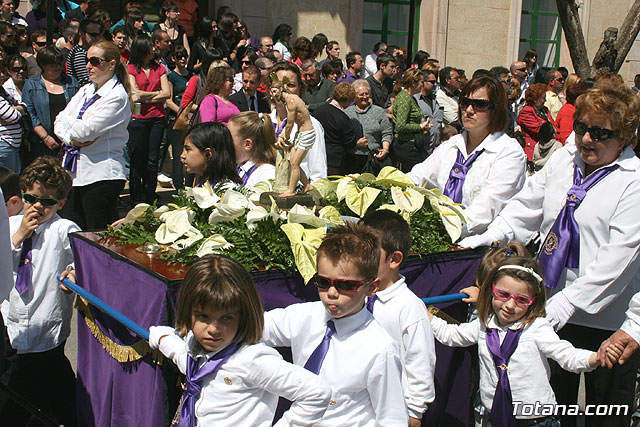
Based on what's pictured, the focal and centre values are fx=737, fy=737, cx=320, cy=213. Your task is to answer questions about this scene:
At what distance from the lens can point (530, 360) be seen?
11.5 ft

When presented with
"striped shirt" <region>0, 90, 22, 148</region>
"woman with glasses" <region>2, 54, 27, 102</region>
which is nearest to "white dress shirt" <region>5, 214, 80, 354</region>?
"striped shirt" <region>0, 90, 22, 148</region>

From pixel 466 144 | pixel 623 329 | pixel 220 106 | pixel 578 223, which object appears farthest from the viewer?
pixel 220 106

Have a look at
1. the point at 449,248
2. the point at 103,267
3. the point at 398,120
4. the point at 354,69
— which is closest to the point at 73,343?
the point at 103,267

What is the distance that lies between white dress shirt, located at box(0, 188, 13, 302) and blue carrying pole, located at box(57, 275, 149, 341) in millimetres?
494

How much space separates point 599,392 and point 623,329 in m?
0.44

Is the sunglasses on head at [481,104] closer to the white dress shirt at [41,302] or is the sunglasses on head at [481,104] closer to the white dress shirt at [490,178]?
the white dress shirt at [490,178]

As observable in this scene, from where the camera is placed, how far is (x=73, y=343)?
566cm

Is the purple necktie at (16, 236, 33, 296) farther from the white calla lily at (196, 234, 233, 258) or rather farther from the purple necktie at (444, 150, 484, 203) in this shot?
the purple necktie at (444, 150, 484, 203)

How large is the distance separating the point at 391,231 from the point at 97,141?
11.5 ft

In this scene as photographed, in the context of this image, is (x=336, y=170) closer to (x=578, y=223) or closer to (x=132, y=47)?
(x=132, y=47)

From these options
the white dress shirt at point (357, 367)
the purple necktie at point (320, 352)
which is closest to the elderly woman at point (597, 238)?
the white dress shirt at point (357, 367)

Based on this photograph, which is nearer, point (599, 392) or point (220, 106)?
point (599, 392)

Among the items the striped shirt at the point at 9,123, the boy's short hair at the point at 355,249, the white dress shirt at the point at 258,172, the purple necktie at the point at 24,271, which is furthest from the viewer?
the striped shirt at the point at 9,123

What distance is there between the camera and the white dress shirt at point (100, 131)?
587 centimetres
